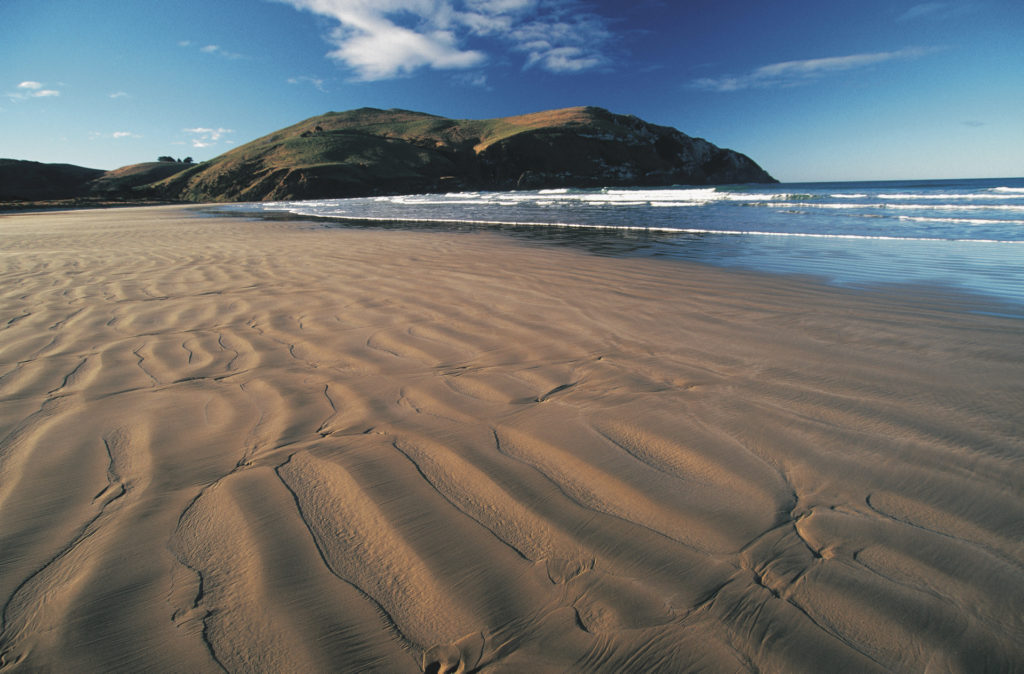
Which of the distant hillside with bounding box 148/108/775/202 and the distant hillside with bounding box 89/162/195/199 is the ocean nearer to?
the distant hillside with bounding box 148/108/775/202

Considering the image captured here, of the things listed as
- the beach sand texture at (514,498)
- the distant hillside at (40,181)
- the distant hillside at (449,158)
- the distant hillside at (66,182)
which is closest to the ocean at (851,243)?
the beach sand texture at (514,498)

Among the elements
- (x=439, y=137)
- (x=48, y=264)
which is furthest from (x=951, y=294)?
(x=439, y=137)

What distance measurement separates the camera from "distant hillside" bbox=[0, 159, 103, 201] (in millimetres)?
58031

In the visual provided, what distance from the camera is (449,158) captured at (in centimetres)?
7825

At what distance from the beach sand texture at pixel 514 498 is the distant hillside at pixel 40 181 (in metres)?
79.0

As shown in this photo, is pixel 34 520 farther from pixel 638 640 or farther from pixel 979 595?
pixel 979 595

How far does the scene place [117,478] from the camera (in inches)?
67.7

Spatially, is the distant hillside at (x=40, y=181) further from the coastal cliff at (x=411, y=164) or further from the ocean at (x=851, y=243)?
the ocean at (x=851, y=243)

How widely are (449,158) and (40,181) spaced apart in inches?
2260

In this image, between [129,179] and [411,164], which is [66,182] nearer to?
[129,179]

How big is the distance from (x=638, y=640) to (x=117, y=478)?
192 cm

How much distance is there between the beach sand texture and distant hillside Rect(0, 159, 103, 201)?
7898 centimetres

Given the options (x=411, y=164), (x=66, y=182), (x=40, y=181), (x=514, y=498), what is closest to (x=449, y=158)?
(x=411, y=164)

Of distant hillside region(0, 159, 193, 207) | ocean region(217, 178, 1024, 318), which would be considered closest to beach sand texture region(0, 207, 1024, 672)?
ocean region(217, 178, 1024, 318)
